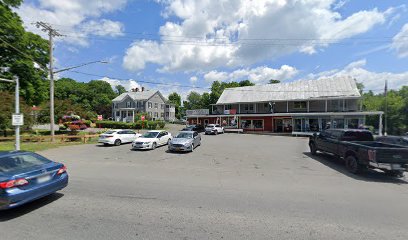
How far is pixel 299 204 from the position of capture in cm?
575

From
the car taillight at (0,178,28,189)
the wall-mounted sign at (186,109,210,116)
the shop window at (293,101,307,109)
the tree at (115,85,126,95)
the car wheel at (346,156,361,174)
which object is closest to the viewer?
the car taillight at (0,178,28,189)

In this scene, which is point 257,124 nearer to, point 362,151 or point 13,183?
point 362,151

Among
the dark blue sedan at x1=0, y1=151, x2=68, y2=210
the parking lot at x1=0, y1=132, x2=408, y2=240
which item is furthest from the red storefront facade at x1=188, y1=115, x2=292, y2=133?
A: the dark blue sedan at x1=0, y1=151, x2=68, y2=210

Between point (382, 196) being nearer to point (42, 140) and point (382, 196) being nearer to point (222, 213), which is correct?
point (222, 213)

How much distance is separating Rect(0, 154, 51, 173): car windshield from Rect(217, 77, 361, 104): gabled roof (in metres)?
34.6

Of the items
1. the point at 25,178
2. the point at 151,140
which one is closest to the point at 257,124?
the point at 151,140

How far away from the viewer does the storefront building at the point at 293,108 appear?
1208 inches

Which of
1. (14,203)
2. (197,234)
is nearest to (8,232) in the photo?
(14,203)

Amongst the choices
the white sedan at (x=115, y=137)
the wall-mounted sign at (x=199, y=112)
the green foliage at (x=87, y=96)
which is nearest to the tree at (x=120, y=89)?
the green foliage at (x=87, y=96)

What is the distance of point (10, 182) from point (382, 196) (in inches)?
386

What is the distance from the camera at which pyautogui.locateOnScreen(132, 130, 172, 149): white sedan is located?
16391 mm

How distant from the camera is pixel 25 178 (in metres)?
4.87

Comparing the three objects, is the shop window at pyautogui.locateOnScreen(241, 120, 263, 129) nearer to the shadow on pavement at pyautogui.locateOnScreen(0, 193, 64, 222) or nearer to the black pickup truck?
the black pickup truck

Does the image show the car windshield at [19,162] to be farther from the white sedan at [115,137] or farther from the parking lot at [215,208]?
the white sedan at [115,137]
